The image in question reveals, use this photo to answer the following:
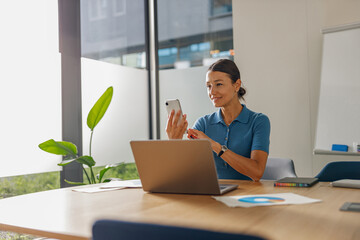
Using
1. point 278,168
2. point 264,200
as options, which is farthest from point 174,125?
point 278,168

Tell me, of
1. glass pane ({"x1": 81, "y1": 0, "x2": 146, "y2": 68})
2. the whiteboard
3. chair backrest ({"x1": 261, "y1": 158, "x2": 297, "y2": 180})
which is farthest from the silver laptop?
glass pane ({"x1": 81, "y1": 0, "x2": 146, "y2": 68})

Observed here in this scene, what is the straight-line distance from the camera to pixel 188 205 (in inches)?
48.6

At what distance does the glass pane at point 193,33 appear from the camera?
4.21 metres

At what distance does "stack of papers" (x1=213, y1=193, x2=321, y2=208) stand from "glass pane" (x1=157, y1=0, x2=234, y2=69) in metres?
2.97

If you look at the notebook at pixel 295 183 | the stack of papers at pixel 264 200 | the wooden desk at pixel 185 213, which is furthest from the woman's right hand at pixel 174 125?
the stack of papers at pixel 264 200

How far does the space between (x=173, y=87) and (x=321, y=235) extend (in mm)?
3750

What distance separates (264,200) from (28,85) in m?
2.43

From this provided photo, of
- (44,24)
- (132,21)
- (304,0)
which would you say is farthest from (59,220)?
(132,21)

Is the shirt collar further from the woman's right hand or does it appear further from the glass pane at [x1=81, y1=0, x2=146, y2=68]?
the glass pane at [x1=81, y1=0, x2=146, y2=68]

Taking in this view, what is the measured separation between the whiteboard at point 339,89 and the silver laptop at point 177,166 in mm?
2066

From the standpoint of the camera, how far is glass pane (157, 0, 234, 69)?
421cm

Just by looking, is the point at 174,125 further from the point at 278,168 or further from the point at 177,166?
the point at 278,168

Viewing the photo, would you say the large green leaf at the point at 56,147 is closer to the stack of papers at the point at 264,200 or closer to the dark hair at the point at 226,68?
the dark hair at the point at 226,68

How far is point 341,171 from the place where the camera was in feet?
7.14
